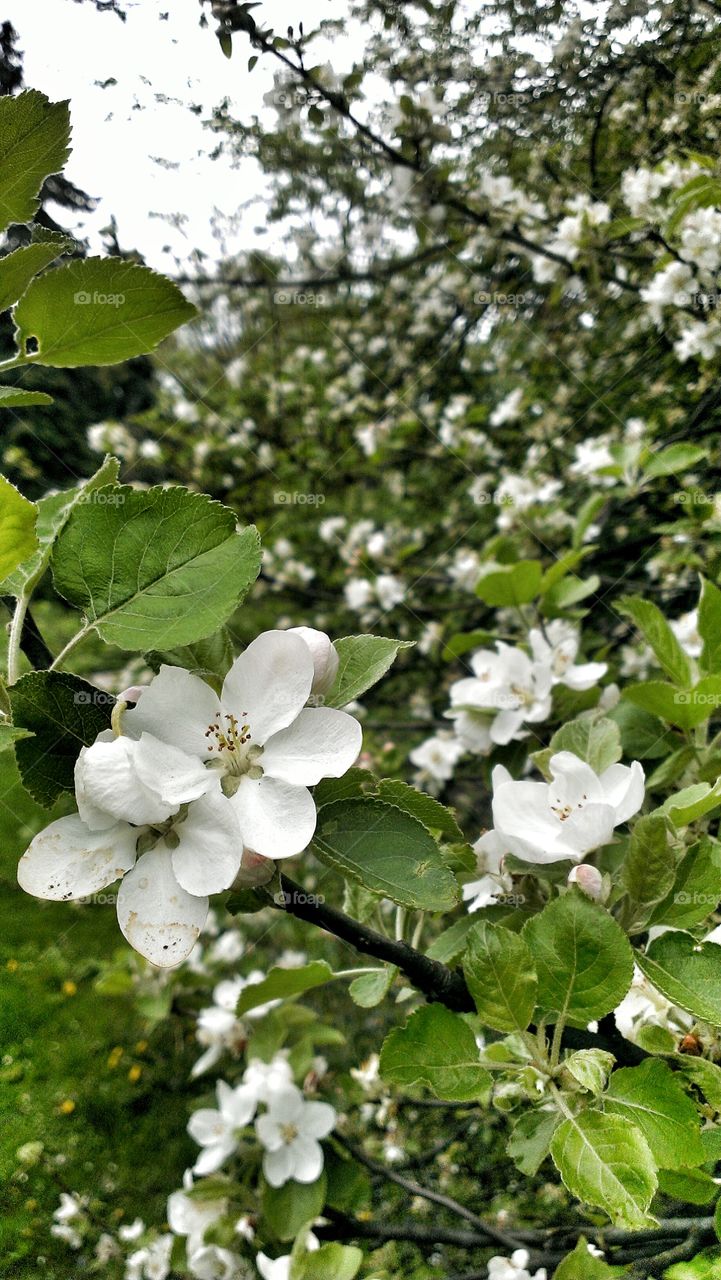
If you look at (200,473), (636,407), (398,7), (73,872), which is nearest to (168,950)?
(73,872)

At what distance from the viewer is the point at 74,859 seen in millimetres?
474

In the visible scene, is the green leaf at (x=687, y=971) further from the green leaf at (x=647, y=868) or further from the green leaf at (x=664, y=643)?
the green leaf at (x=664, y=643)

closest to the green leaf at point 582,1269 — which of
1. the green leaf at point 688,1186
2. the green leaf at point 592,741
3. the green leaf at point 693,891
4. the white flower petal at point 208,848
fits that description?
the green leaf at point 688,1186

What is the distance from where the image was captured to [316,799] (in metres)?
0.53

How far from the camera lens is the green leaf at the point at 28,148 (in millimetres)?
504

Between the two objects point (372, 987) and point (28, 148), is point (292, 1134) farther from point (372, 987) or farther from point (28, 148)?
point (28, 148)

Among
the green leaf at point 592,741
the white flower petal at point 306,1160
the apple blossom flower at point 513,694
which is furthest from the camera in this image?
the white flower petal at point 306,1160

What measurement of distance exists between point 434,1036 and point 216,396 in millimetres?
3721

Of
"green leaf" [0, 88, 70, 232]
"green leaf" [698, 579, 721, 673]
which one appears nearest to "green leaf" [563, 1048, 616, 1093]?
"green leaf" [698, 579, 721, 673]

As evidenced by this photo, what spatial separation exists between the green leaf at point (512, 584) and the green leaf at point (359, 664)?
671 mm

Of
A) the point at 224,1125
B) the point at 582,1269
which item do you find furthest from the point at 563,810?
the point at 224,1125

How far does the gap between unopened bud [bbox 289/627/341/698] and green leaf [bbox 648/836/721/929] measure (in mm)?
347

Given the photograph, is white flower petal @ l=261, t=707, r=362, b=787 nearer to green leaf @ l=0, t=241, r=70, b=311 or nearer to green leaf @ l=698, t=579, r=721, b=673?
green leaf @ l=0, t=241, r=70, b=311

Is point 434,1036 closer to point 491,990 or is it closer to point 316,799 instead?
point 491,990
